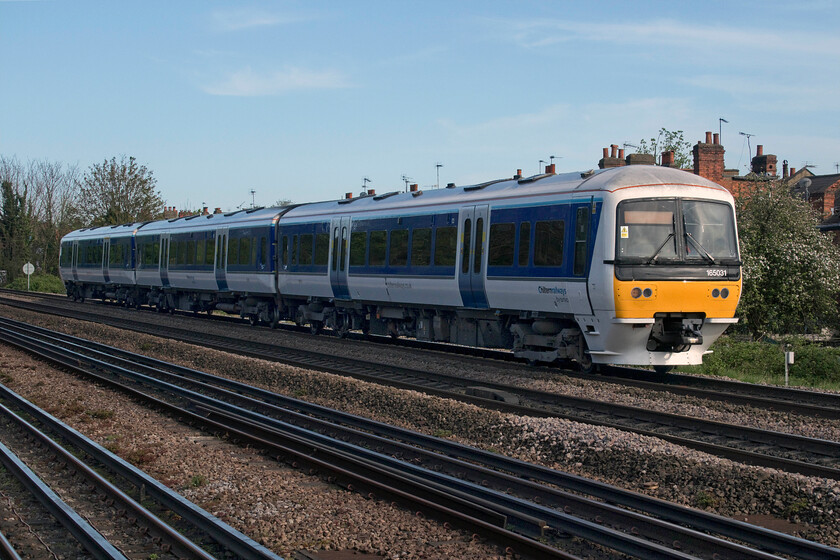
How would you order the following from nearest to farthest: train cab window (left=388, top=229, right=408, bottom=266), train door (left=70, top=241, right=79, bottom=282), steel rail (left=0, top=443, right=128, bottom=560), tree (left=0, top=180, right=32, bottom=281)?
steel rail (left=0, top=443, right=128, bottom=560)
train cab window (left=388, top=229, right=408, bottom=266)
train door (left=70, top=241, right=79, bottom=282)
tree (left=0, top=180, right=32, bottom=281)

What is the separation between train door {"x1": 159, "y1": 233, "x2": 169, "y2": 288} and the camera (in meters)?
32.5

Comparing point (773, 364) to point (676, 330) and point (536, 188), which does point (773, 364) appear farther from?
point (536, 188)

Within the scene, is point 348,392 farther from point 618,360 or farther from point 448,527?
point 448,527

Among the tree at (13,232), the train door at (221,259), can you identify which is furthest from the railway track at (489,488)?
the tree at (13,232)

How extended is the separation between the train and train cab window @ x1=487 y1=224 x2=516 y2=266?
0.09 feet

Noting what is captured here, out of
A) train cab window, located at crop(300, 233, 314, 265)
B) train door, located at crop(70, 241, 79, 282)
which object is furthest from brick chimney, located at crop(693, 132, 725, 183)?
train door, located at crop(70, 241, 79, 282)

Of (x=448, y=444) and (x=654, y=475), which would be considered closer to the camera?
(x=654, y=475)

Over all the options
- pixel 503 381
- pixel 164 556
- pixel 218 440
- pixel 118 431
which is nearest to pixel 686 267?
pixel 503 381

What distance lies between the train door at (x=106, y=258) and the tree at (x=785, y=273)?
27.3m

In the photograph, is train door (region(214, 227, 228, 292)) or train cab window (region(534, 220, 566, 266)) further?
train door (region(214, 227, 228, 292))

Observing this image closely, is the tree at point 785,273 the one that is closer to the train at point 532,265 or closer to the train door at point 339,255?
the train at point 532,265

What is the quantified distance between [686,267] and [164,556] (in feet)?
31.8

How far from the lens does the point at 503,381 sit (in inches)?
567

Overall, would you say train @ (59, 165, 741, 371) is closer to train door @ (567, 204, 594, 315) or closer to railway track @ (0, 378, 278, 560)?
train door @ (567, 204, 594, 315)
